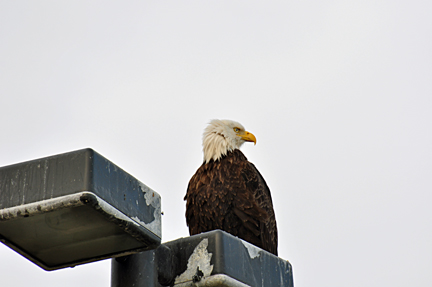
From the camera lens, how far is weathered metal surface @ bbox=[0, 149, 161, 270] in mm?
1857

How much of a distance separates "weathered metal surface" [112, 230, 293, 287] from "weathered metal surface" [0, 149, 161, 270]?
110 mm

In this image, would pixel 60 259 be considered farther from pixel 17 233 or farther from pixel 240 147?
pixel 240 147

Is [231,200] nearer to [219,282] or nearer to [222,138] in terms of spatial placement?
[222,138]

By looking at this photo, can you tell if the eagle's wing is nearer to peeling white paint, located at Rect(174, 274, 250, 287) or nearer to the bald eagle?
the bald eagle

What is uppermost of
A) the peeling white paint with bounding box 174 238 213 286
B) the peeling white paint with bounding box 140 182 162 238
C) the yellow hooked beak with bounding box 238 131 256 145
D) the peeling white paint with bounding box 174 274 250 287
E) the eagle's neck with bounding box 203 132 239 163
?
the yellow hooked beak with bounding box 238 131 256 145

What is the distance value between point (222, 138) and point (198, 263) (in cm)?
470

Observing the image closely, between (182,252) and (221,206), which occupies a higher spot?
(221,206)

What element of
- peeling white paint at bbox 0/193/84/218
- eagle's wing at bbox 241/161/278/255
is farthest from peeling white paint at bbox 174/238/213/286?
eagle's wing at bbox 241/161/278/255

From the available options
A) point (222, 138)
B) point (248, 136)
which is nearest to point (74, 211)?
point (222, 138)

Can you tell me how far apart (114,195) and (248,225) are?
4116 millimetres

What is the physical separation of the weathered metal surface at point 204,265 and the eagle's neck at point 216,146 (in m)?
4.24

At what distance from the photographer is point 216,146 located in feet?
22.2

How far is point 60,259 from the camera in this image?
2.18 meters

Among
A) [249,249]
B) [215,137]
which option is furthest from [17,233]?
[215,137]
